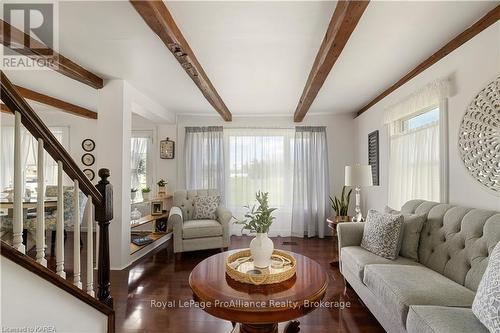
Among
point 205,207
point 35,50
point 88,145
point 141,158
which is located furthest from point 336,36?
point 88,145

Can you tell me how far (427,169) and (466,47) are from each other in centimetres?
111

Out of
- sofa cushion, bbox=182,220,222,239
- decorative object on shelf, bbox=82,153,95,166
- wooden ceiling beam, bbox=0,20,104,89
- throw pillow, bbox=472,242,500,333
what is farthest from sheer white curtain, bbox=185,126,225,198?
throw pillow, bbox=472,242,500,333

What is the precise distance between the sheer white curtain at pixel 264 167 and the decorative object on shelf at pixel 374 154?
1348 mm

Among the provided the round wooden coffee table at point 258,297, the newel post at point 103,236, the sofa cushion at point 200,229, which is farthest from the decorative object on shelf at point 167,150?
the round wooden coffee table at point 258,297

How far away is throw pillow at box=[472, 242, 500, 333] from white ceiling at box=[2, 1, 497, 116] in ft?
5.34

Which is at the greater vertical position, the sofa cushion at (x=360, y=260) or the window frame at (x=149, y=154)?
the window frame at (x=149, y=154)

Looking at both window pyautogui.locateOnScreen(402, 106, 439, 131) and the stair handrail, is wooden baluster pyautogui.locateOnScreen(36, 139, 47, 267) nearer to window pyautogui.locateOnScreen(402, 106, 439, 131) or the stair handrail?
the stair handrail

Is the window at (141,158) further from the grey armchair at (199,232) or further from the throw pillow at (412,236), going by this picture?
the throw pillow at (412,236)

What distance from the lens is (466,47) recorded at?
1.98 metres

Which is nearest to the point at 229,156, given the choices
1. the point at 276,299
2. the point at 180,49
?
the point at 180,49

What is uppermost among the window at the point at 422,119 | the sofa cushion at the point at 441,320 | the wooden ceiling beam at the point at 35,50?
the wooden ceiling beam at the point at 35,50

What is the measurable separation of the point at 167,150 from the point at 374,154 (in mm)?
3575

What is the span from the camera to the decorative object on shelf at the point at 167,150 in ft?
15.4

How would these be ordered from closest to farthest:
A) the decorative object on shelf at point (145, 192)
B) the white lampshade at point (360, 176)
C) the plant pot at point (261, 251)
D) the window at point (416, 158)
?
the plant pot at point (261, 251)
the window at point (416, 158)
the white lampshade at point (360, 176)
the decorative object on shelf at point (145, 192)
